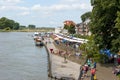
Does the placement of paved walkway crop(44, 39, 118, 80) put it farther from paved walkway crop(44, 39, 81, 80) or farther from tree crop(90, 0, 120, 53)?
Answer: tree crop(90, 0, 120, 53)

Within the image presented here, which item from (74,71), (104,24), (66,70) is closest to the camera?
(104,24)

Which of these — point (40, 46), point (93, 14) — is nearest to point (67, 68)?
point (93, 14)

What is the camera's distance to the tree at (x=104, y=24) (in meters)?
42.7

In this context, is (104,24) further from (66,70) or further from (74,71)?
(66,70)

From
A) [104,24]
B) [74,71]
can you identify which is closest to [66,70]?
[74,71]

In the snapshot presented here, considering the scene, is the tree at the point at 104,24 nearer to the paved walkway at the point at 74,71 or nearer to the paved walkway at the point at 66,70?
the paved walkway at the point at 74,71

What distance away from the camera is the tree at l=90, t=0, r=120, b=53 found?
4266cm

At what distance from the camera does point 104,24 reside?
43.8 metres

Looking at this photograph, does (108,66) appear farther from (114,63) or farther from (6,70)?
(6,70)

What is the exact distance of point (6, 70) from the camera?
5194 centimetres

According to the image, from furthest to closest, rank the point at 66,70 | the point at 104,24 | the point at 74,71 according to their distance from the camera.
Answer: the point at 66,70 → the point at 74,71 → the point at 104,24

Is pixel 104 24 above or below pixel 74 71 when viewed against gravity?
above

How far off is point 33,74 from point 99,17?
12.4m

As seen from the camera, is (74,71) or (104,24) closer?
(104,24)
